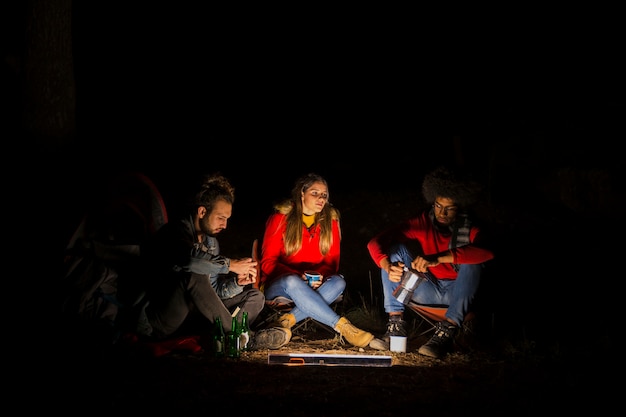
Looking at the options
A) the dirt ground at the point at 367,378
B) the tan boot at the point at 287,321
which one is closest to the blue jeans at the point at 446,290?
the dirt ground at the point at 367,378

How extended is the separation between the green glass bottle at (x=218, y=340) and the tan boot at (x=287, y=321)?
2.06ft

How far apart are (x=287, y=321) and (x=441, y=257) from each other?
4.62ft

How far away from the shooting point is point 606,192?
9.77 metres

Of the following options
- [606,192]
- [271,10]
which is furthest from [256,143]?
[606,192]

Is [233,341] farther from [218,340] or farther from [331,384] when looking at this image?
[331,384]

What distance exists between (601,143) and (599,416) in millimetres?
7830

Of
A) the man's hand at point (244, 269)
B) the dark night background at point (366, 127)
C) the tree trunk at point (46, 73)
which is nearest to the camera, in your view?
the man's hand at point (244, 269)

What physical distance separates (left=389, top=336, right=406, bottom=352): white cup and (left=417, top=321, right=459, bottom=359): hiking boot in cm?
14

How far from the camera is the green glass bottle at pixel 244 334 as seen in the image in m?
5.40

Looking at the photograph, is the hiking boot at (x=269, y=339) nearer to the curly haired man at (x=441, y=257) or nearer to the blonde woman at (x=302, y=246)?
the blonde woman at (x=302, y=246)

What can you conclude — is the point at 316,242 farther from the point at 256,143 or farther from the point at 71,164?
the point at 256,143

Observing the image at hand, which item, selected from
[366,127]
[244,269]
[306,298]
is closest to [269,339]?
[306,298]

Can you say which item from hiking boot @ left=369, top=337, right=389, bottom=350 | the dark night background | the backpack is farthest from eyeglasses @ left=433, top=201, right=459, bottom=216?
the backpack

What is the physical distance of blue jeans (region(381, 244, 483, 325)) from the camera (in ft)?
18.0
